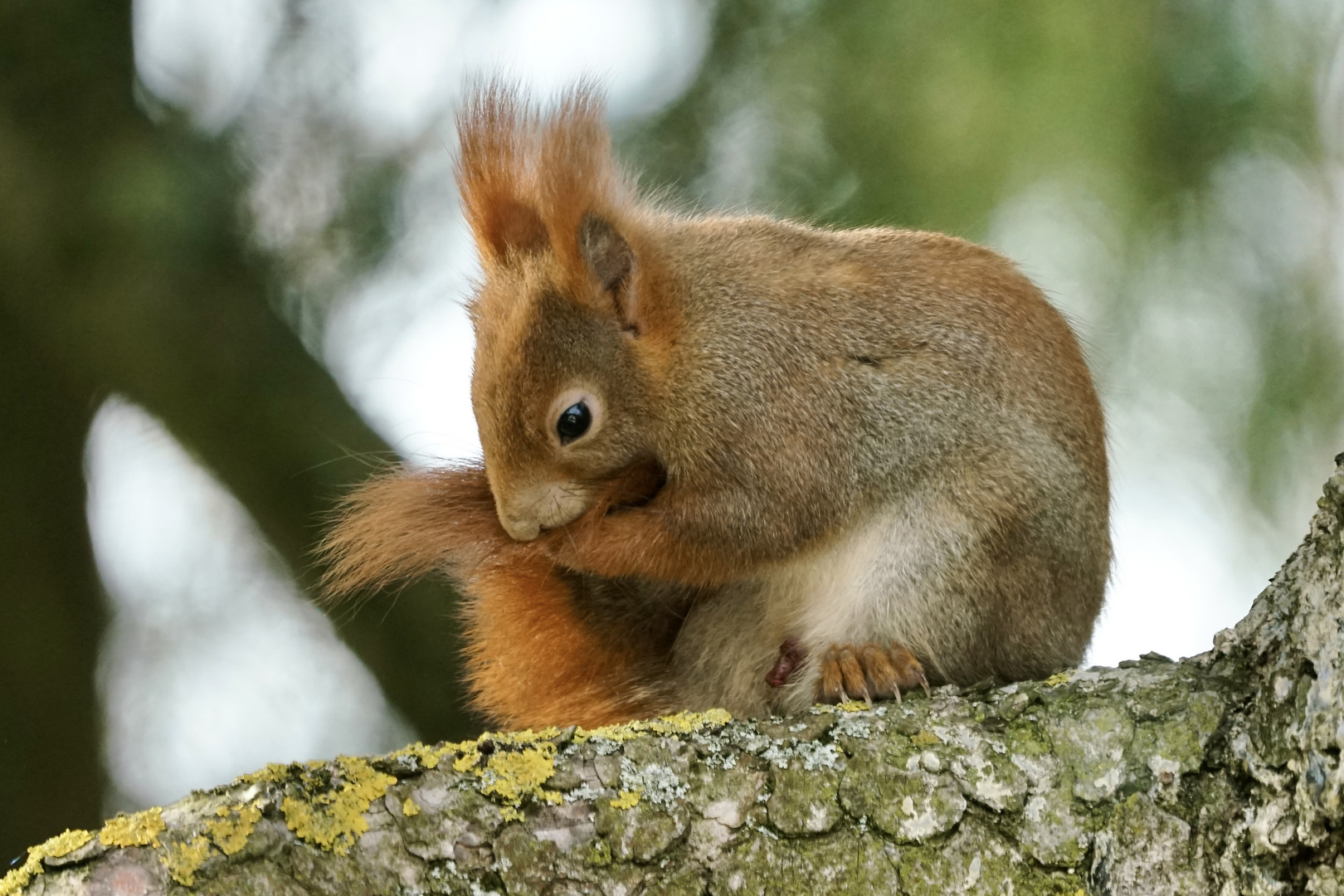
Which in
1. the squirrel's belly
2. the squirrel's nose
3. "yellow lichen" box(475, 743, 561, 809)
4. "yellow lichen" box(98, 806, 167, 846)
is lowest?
"yellow lichen" box(98, 806, 167, 846)

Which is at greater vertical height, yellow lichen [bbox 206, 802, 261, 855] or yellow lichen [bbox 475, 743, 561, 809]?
yellow lichen [bbox 475, 743, 561, 809]

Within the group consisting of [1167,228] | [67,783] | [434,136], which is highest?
[434,136]

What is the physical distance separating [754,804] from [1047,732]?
330 mm

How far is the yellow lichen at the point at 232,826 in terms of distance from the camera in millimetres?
1185

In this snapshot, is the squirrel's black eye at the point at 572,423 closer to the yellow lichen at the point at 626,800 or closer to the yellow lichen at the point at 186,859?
the yellow lichen at the point at 626,800

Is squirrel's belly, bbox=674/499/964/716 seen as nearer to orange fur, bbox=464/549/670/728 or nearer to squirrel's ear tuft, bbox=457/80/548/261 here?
orange fur, bbox=464/549/670/728

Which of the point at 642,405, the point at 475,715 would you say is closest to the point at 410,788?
the point at 642,405

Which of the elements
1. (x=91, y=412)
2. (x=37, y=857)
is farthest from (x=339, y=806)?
(x=91, y=412)

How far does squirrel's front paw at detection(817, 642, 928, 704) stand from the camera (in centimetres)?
A: 163

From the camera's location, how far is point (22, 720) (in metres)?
2.13

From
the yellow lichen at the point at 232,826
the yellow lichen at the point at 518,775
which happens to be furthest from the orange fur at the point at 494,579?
the yellow lichen at the point at 232,826

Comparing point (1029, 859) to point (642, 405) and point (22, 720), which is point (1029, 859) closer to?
point (642, 405)

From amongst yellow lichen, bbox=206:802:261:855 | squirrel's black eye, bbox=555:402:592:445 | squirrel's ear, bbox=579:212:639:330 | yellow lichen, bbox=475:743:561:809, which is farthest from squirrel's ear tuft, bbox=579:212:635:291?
yellow lichen, bbox=206:802:261:855

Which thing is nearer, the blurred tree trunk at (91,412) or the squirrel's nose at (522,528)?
the squirrel's nose at (522,528)
